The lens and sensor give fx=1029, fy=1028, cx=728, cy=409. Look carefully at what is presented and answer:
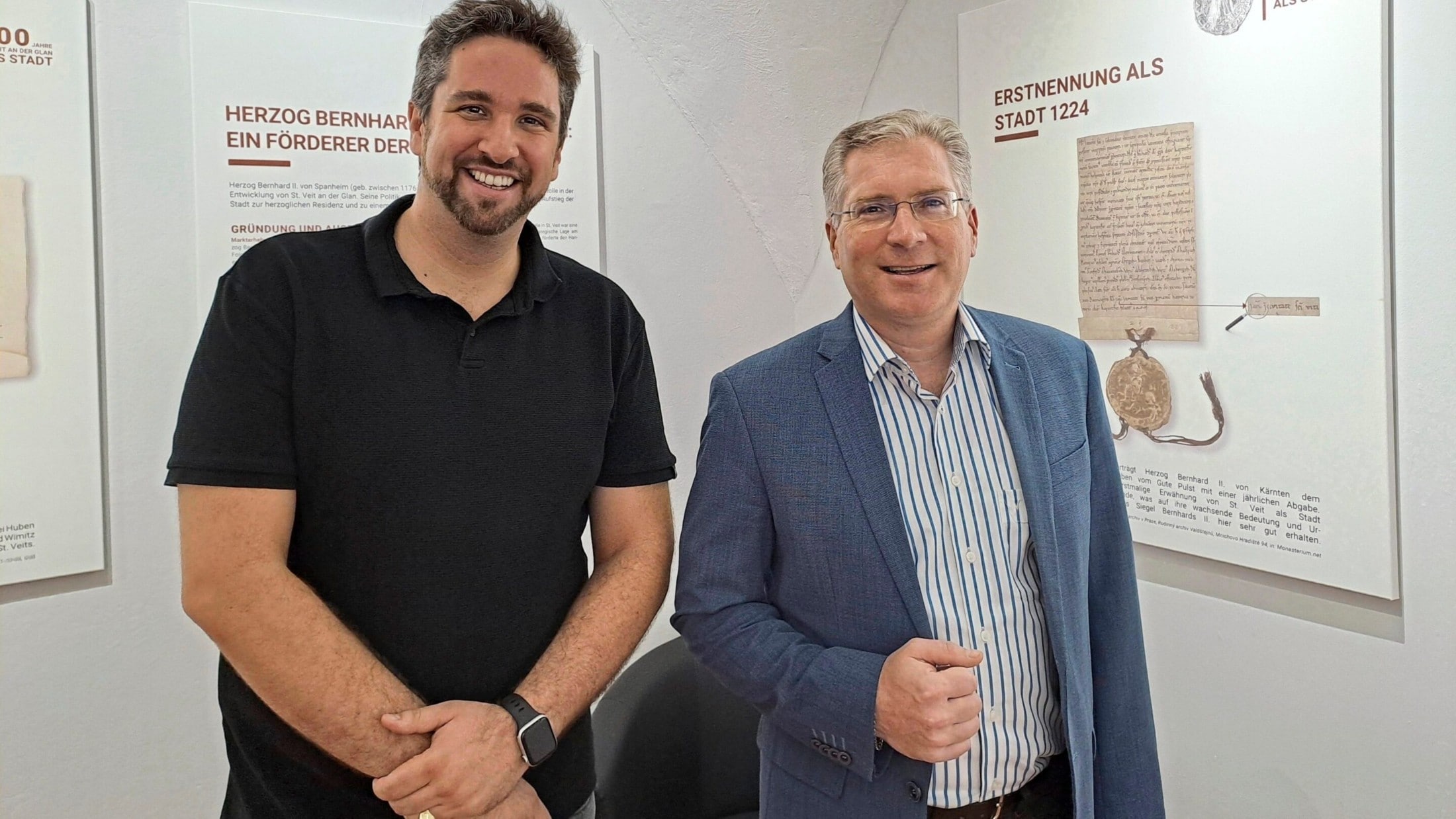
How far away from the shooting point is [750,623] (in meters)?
1.46

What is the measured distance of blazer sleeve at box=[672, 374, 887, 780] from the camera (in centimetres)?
138

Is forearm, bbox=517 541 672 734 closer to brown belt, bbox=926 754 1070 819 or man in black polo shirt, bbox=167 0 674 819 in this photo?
man in black polo shirt, bbox=167 0 674 819

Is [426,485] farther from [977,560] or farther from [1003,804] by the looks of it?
[1003,804]

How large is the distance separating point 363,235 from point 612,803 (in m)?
1.27

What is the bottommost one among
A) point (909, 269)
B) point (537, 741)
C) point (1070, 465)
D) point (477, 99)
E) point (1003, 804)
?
point (1003, 804)

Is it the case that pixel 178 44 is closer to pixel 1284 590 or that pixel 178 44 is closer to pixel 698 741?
pixel 698 741

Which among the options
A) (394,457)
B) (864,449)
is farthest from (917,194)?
(394,457)

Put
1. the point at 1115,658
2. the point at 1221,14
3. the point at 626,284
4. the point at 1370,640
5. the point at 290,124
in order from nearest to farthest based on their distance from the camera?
the point at 1115,658, the point at 1370,640, the point at 1221,14, the point at 290,124, the point at 626,284

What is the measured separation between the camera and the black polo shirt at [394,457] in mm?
1297

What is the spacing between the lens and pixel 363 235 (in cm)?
144

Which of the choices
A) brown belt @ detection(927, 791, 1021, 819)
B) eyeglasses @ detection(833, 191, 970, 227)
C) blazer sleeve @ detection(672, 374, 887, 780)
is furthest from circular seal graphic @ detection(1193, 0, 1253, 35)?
brown belt @ detection(927, 791, 1021, 819)

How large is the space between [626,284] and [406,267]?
1565 millimetres

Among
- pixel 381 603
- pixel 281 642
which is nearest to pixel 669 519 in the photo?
pixel 381 603

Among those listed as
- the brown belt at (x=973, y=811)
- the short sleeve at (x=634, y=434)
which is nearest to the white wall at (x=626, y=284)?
the brown belt at (x=973, y=811)
